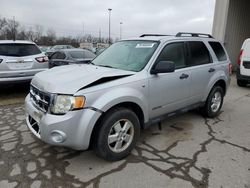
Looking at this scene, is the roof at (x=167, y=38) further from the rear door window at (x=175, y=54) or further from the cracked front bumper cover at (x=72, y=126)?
the cracked front bumper cover at (x=72, y=126)

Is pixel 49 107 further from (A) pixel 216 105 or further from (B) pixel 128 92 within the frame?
(A) pixel 216 105

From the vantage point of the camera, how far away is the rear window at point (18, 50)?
241 inches

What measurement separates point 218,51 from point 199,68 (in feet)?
3.42

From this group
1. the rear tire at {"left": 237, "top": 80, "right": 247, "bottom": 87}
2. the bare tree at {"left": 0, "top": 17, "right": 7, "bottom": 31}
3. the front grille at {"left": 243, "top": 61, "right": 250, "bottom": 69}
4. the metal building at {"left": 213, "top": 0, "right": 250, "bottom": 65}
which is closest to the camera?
the front grille at {"left": 243, "top": 61, "right": 250, "bottom": 69}

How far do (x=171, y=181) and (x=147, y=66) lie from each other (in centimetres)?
167

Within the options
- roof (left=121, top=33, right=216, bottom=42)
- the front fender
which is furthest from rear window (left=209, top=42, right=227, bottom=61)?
the front fender

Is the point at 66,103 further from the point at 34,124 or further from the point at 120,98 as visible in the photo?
the point at 34,124

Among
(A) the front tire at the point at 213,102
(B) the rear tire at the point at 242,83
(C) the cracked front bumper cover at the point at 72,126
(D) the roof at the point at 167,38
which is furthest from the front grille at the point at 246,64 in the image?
(C) the cracked front bumper cover at the point at 72,126

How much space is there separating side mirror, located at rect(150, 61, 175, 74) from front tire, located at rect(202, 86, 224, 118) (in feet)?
6.33

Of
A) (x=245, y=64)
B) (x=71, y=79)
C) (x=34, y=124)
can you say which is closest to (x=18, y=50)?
(x=34, y=124)

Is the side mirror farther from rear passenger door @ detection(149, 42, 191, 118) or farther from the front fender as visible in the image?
the front fender

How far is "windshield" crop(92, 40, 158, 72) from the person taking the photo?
3.55m

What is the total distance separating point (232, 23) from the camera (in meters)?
12.9

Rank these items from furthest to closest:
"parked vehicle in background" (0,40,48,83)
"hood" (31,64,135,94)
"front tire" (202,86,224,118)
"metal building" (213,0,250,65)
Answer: "metal building" (213,0,250,65), "parked vehicle in background" (0,40,48,83), "front tire" (202,86,224,118), "hood" (31,64,135,94)
